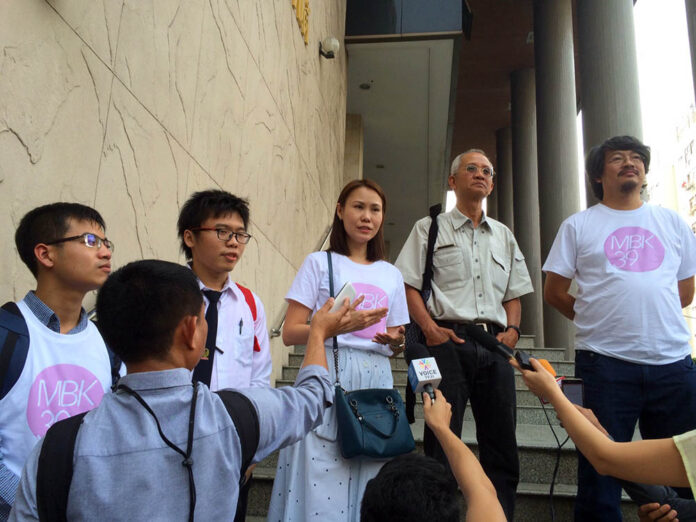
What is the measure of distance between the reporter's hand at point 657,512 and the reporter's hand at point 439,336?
966 millimetres

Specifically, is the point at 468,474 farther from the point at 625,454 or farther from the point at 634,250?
the point at 634,250

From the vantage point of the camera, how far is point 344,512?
6.25 ft

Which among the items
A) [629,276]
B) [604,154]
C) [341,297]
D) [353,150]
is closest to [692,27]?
[604,154]

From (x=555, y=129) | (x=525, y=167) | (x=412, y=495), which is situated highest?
(x=525, y=167)

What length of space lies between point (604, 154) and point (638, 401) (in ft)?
3.79

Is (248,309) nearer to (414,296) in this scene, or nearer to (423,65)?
(414,296)

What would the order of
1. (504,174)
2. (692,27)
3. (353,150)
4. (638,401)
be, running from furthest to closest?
(504,174), (353,150), (692,27), (638,401)

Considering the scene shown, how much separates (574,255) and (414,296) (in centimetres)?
77

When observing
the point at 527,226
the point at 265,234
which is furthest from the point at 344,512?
the point at 527,226

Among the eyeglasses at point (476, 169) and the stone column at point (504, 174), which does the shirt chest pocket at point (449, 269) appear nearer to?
the eyeglasses at point (476, 169)

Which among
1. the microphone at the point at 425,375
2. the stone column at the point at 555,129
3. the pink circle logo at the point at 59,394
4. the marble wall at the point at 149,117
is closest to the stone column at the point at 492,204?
Result: the stone column at the point at 555,129

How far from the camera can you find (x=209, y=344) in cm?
196

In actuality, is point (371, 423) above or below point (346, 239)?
below

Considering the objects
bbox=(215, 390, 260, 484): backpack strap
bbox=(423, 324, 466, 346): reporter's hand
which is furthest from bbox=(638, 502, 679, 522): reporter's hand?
bbox=(215, 390, 260, 484): backpack strap
